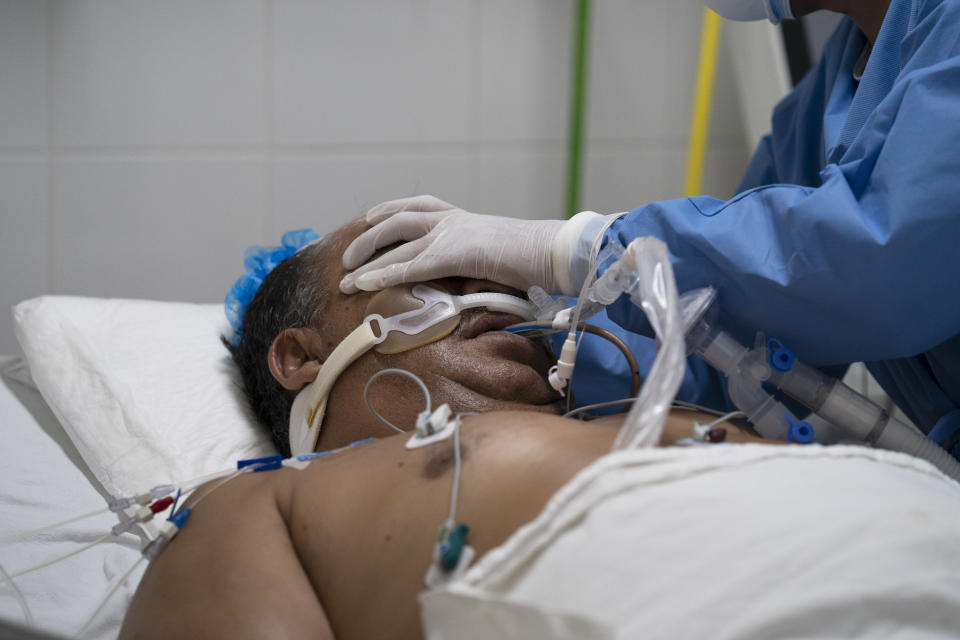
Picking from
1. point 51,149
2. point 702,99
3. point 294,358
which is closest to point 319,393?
point 294,358

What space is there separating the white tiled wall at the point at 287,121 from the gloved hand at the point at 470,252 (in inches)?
44.8

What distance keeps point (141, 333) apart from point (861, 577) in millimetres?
1584

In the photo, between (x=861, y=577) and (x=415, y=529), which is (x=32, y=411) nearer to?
(x=415, y=529)

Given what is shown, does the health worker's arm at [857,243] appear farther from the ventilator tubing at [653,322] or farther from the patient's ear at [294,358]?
the patient's ear at [294,358]

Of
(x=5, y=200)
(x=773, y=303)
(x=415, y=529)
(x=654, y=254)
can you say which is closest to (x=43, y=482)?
(x=415, y=529)

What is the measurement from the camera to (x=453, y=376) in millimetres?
1337

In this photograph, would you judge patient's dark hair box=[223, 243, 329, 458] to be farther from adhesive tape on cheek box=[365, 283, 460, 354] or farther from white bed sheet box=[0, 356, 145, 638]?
white bed sheet box=[0, 356, 145, 638]

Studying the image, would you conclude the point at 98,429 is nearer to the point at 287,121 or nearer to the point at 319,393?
the point at 319,393

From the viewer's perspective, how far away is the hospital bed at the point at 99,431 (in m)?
1.22

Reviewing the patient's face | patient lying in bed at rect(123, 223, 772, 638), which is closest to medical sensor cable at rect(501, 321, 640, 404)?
the patient's face

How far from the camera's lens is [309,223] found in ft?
8.44

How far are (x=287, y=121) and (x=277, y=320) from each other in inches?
47.0

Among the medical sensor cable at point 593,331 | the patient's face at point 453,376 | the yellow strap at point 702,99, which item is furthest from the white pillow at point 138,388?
the yellow strap at point 702,99

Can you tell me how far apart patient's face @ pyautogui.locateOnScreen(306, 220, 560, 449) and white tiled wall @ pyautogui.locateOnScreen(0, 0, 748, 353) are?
121 cm
